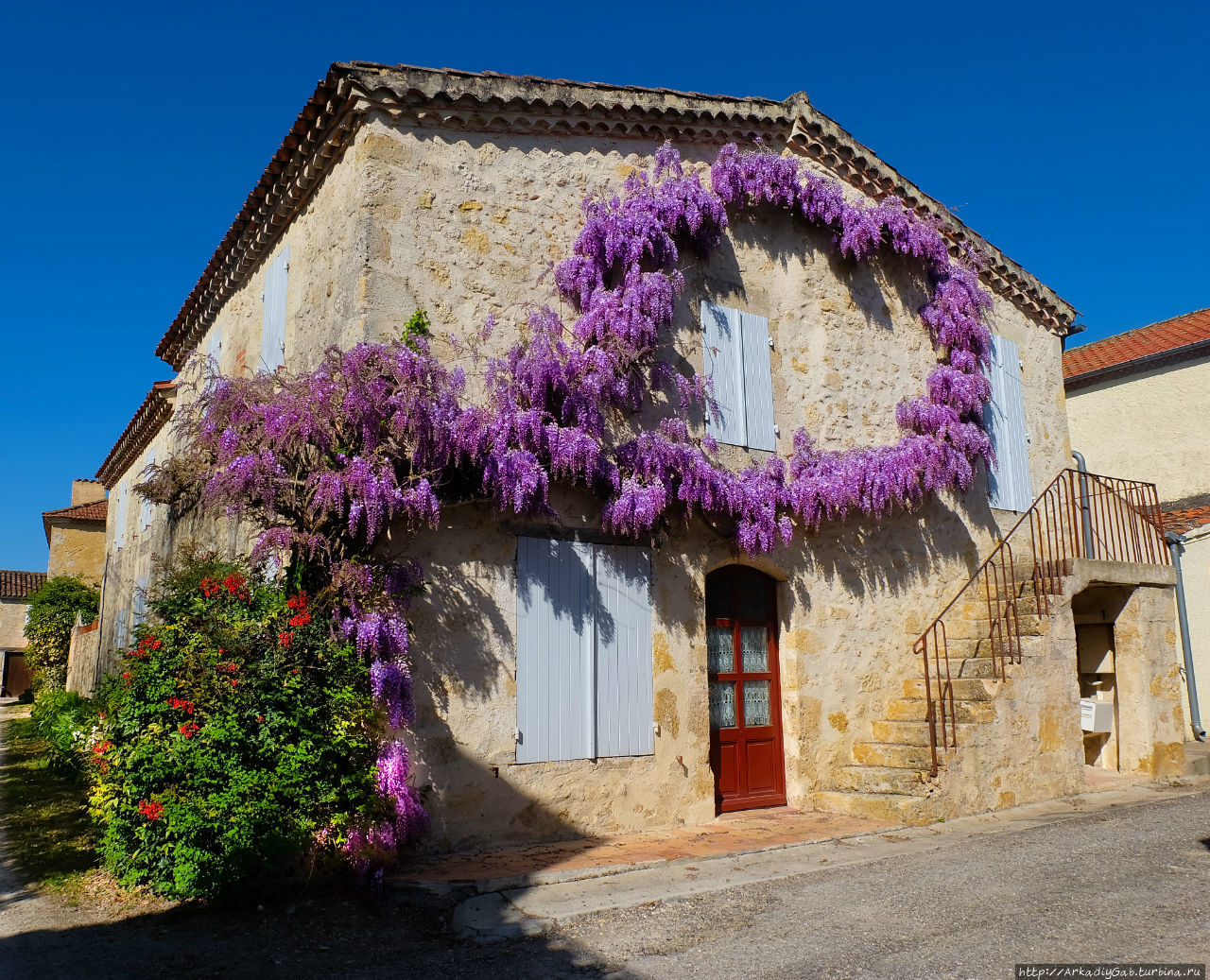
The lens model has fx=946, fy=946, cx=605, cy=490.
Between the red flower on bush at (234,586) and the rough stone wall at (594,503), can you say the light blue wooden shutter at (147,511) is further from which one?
the red flower on bush at (234,586)

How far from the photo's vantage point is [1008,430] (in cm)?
1052

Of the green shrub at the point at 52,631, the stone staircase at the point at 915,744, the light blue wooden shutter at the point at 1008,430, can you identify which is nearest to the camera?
the stone staircase at the point at 915,744

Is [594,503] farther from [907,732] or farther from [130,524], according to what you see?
[130,524]

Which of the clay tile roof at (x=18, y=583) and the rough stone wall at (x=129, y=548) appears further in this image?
the clay tile roof at (x=18, y=583)

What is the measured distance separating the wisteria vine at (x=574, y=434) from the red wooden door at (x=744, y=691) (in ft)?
1.82

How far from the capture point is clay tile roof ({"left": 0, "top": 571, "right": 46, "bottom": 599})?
2844cm

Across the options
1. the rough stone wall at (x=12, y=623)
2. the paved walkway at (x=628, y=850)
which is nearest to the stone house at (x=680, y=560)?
the paved walkway at (x=628, y=850)

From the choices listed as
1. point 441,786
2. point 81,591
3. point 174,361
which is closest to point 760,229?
point 441,786

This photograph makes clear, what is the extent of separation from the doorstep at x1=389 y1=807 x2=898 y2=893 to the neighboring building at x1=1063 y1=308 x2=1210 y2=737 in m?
7.96

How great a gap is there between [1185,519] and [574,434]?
9601 mm

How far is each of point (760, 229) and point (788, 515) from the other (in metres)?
2.79

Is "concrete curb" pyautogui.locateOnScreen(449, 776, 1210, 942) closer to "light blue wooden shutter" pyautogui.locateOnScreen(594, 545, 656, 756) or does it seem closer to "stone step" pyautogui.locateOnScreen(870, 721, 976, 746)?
"stone step" pyautogui.locateOnScreen(870, 721, 976, 746)

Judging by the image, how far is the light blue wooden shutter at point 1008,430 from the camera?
10.3 metres

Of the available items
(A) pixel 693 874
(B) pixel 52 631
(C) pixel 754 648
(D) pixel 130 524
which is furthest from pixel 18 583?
(A) pixel 693 874
